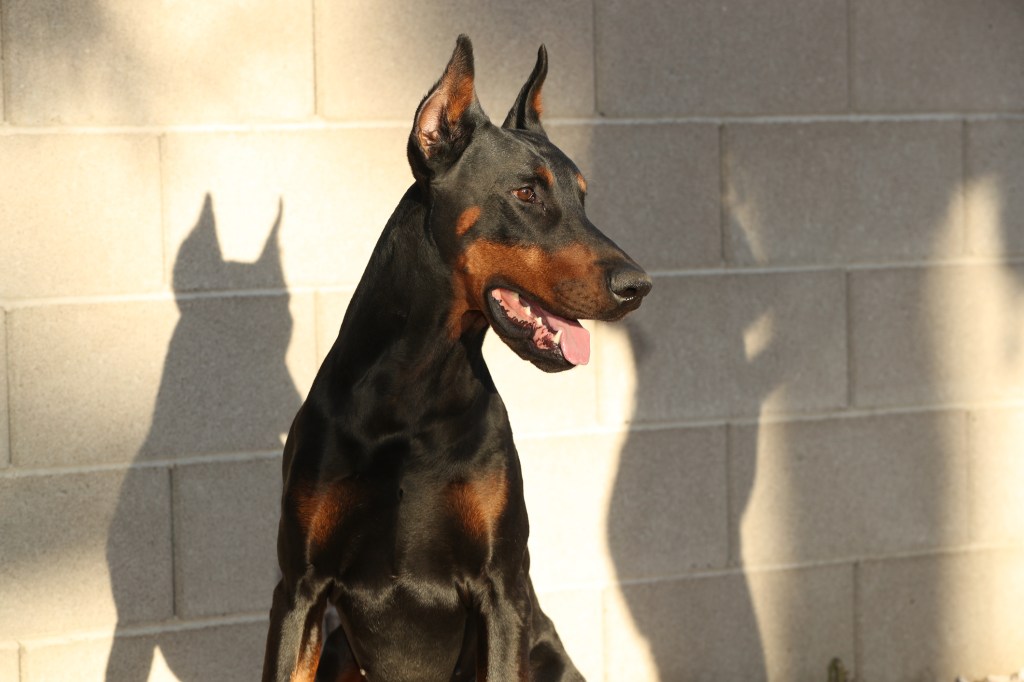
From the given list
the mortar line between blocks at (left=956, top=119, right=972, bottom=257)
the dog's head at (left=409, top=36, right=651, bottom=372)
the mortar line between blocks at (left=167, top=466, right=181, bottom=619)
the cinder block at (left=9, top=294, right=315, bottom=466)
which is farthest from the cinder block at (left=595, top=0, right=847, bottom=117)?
the mortar line between blocks at (left=167, top=466, right=181, bottom=619)

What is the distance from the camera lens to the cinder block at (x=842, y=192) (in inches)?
181

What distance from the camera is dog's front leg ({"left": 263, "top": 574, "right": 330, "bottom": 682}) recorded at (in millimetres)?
3031

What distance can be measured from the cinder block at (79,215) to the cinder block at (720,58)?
1.45m

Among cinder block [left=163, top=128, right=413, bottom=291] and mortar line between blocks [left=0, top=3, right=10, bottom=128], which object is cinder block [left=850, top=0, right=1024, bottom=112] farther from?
mortar line between blocks [left=0, top=3, right=10, bottom=128]

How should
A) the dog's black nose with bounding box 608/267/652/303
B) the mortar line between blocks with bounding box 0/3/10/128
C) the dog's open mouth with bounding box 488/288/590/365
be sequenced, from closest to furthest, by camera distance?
1. the dog's black nose with bounding box 608/267/652/303
2. the dog's open mouth with bounding box 488/288/590/365
3. the mortar line between blocks with bounding box 0/3/10/128

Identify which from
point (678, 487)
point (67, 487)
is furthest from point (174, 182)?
point (678, 487)

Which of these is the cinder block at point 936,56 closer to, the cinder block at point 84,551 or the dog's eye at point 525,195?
the dog's eye at point 525,195

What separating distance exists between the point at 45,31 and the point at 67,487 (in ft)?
4.18

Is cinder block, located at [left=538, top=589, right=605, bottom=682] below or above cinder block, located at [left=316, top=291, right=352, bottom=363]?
below

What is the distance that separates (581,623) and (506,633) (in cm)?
147

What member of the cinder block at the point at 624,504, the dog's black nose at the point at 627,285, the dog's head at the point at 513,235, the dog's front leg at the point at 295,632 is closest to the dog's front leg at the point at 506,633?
the dog's front leg at the point at 295,632

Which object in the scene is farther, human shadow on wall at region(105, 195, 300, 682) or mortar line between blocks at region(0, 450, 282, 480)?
human shadow on wall at region(105, 195, 300, 682)

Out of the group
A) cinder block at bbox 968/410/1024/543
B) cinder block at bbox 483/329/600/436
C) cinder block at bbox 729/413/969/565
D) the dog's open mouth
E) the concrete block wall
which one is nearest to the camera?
the dog's open mouth

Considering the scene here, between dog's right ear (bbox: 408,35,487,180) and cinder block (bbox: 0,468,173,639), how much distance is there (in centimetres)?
157
